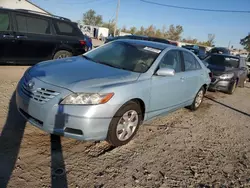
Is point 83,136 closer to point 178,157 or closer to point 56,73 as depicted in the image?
point 56,73

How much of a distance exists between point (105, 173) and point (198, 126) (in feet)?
9.09

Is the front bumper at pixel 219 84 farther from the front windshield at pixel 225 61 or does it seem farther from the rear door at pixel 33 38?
the rear door at pixel 33 38

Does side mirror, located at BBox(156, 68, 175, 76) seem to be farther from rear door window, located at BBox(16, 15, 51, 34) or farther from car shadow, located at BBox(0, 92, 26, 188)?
rear door window, located at BBox(16, 15, 51, 34)

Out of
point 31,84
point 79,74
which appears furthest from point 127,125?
point 31,84

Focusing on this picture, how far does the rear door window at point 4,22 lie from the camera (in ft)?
22.1

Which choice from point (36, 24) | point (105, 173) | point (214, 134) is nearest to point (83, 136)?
point (105, 173)

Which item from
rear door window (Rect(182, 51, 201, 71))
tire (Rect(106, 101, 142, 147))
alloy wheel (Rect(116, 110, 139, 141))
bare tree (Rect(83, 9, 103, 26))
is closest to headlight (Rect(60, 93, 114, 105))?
tire (Rect(106, 101, 142, 147))

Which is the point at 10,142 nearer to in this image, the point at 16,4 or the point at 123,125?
the point at 123,125

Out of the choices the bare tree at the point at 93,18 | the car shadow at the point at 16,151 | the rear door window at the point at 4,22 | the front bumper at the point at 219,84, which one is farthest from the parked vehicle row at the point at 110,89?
the bare tree at the point at 93,18

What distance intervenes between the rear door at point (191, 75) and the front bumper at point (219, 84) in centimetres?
330

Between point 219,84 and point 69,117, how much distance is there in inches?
284

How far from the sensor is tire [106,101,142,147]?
3.26 metres

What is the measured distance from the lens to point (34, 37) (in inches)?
288

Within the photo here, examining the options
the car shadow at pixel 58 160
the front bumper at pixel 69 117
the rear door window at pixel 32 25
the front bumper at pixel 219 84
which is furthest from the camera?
the front bumper at pixel 219 84
